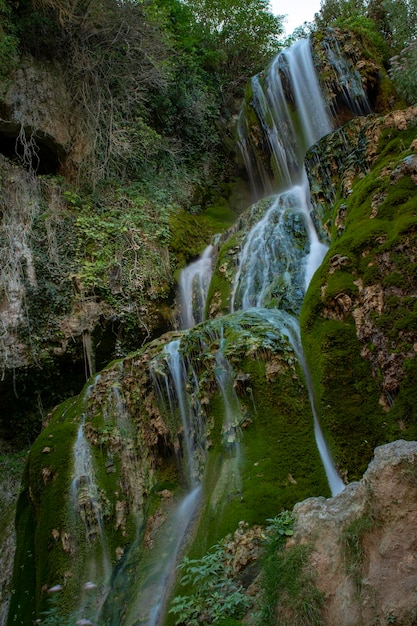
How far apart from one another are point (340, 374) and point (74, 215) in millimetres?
7052

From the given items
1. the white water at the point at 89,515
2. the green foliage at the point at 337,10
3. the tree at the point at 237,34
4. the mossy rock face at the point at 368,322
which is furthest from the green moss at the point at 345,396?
the green foliage at the point at 337,10

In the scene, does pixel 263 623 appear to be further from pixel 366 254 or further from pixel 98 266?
pixel 98 266

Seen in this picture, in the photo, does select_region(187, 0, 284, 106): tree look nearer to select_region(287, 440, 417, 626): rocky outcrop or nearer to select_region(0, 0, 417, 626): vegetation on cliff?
select_region(0, 0, 417, 626): vegetation on cliff

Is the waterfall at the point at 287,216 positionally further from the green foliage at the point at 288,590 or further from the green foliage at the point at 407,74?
the green foliage at the point at 407,74

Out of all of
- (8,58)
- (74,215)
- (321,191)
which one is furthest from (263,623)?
(8,58)

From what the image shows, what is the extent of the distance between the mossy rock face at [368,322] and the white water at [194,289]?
12.9 feet

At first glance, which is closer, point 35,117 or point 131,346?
point 131,346

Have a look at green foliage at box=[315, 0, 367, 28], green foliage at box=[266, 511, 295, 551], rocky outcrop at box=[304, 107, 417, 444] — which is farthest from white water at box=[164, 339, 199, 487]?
green foliage at box=[315, 0, 367, 28]

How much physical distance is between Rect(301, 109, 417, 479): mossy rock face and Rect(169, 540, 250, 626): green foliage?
4.83ft

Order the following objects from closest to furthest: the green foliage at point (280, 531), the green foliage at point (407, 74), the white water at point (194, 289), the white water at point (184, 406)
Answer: the green foliage at point (280, 531), the white water at point (184, 406), the white water at point (194, 289), the green foliage at point (407, 74)

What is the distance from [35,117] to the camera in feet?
32.7

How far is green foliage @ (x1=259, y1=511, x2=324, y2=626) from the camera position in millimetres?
2449

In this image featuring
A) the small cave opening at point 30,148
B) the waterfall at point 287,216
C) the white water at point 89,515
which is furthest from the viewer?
the small cave opening at point 30,148

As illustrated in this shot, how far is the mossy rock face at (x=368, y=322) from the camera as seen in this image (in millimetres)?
4031
